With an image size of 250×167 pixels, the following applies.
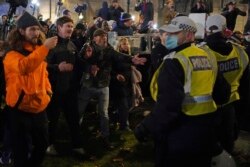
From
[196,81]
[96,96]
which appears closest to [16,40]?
[196,81]

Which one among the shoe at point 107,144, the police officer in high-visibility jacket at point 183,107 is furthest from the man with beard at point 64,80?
the police officer in high-visibility jacket at point 183,107

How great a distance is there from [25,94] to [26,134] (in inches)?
18.9

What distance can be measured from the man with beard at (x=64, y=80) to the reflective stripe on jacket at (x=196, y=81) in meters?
3.02

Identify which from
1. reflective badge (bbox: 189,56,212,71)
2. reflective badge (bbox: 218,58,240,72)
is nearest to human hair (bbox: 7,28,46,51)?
reflective badge (bbox: 189,56,212,71)

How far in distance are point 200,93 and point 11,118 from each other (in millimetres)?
2363

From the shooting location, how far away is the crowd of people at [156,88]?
3959 millimetres

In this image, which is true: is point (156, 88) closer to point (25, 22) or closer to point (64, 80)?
point (25, 22)

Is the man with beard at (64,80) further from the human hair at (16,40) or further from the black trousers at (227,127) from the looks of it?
the black trousers at (227,127)

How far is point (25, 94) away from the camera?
5.09 meters

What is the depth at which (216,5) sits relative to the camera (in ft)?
90.6

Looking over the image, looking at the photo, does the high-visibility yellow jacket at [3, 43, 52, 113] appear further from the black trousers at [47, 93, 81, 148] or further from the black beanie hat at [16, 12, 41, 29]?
the black trousers at [47, 93, 81, 148]

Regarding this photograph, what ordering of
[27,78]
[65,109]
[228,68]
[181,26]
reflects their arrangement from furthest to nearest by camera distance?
[65,109] < [228,68] < [27,78] < [181,26]

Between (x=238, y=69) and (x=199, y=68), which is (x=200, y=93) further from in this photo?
(x=238, y=69)

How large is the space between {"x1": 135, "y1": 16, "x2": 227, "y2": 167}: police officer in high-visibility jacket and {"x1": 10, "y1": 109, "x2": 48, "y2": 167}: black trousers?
1579 millimetres
